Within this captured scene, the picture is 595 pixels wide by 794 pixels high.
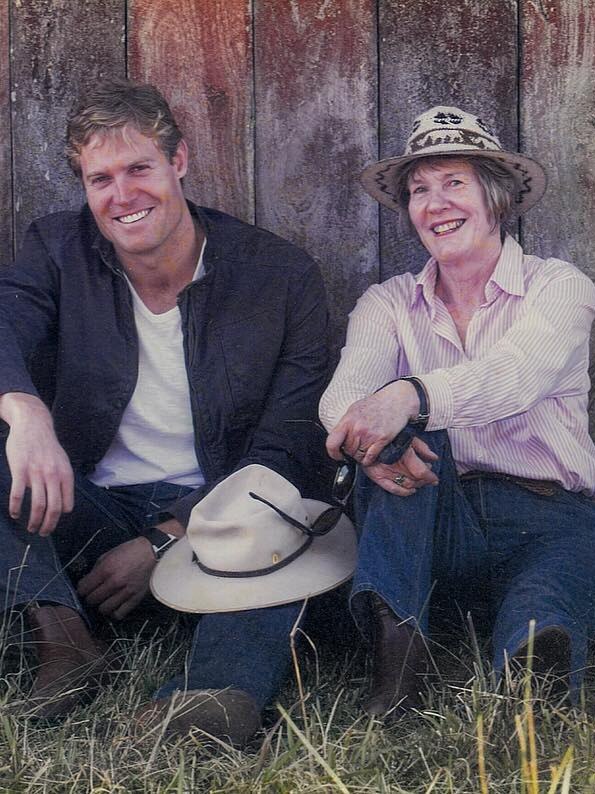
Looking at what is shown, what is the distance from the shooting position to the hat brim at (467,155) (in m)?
2.96

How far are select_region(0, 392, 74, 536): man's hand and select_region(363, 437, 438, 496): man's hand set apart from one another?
649 mm

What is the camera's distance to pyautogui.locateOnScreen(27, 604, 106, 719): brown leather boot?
2.51m

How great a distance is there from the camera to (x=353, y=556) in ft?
9.11

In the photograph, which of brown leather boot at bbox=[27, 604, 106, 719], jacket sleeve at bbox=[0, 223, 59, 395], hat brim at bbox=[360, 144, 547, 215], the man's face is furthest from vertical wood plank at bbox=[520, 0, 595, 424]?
brown leather boot at bbox=[27, 604, 106, 719]

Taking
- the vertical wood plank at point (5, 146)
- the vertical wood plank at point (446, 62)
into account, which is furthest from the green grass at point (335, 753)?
the vertical wood plank at point (446, 62)

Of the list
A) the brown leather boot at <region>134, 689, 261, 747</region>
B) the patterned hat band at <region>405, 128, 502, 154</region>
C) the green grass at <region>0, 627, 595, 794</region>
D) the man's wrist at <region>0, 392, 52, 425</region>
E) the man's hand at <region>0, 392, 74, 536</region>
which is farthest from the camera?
the patterned hat band at <region>405, 128, 502, 154</region>

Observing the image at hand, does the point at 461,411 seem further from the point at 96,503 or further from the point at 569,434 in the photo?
the point at 96,503

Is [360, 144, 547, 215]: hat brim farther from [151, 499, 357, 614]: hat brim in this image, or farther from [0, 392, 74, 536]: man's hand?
[0, 392, 74, 536]: man's hand

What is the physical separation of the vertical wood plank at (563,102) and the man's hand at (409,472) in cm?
115

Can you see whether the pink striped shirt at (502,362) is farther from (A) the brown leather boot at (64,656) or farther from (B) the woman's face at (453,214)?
(A) the brown leather boot at (64,656)

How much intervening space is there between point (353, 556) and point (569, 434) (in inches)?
23.4

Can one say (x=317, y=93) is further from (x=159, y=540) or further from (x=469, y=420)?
(x=159, y=540)

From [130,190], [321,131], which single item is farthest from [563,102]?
[130,190]

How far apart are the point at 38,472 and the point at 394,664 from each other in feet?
2.73
